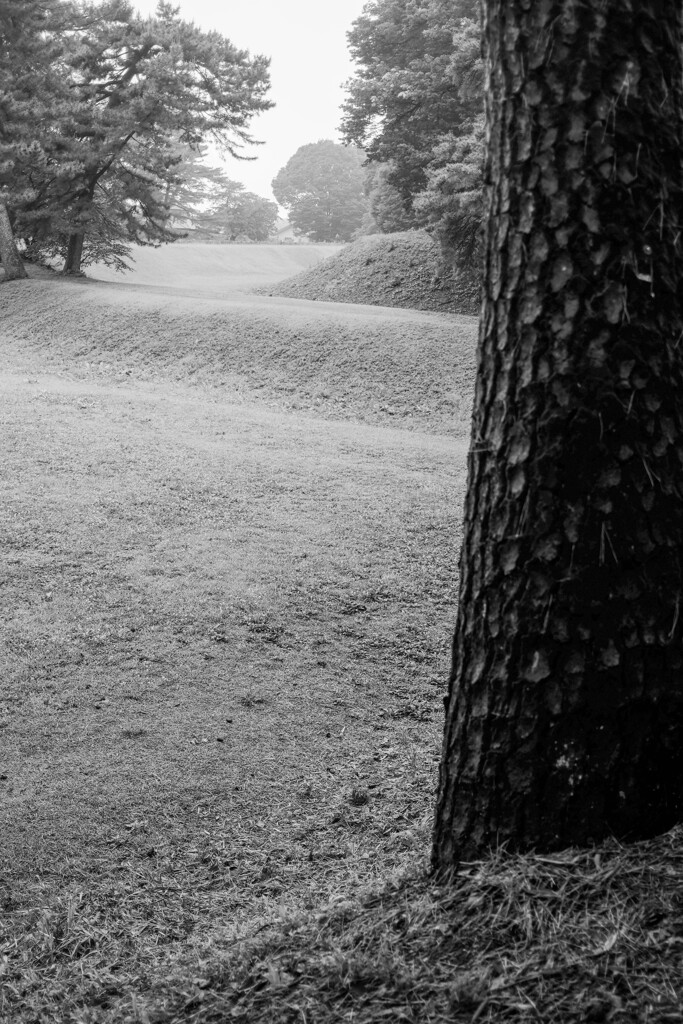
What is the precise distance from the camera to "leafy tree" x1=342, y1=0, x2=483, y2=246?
667 inches

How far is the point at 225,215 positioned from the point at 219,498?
5802 centimetres

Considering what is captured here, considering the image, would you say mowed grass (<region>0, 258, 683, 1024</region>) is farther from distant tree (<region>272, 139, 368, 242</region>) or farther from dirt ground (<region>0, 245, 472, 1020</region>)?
distant tree (<region>272, 139, 368, 242</region>)

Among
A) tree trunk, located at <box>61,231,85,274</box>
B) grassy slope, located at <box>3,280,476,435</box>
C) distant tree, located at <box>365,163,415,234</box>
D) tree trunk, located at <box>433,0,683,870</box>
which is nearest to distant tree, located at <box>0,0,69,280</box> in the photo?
tree trunk, located at <box>61,231,85,274</box>

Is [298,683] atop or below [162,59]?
below

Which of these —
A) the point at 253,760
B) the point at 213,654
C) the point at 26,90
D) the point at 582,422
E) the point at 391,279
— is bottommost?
the point at 253,760

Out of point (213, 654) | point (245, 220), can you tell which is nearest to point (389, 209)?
point (213, 654)

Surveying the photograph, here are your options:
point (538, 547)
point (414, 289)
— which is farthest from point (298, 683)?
point (414, 289)

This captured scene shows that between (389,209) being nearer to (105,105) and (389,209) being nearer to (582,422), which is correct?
(105,105)

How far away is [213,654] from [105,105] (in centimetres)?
2145

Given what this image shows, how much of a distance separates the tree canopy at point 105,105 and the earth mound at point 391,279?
4521mm

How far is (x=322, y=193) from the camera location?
70375mm

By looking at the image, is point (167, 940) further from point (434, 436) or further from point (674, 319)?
point (434, 436)

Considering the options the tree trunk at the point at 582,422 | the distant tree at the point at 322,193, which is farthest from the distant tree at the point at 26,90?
→ the distant tree at the point at 322,193

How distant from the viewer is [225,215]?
62031mm
